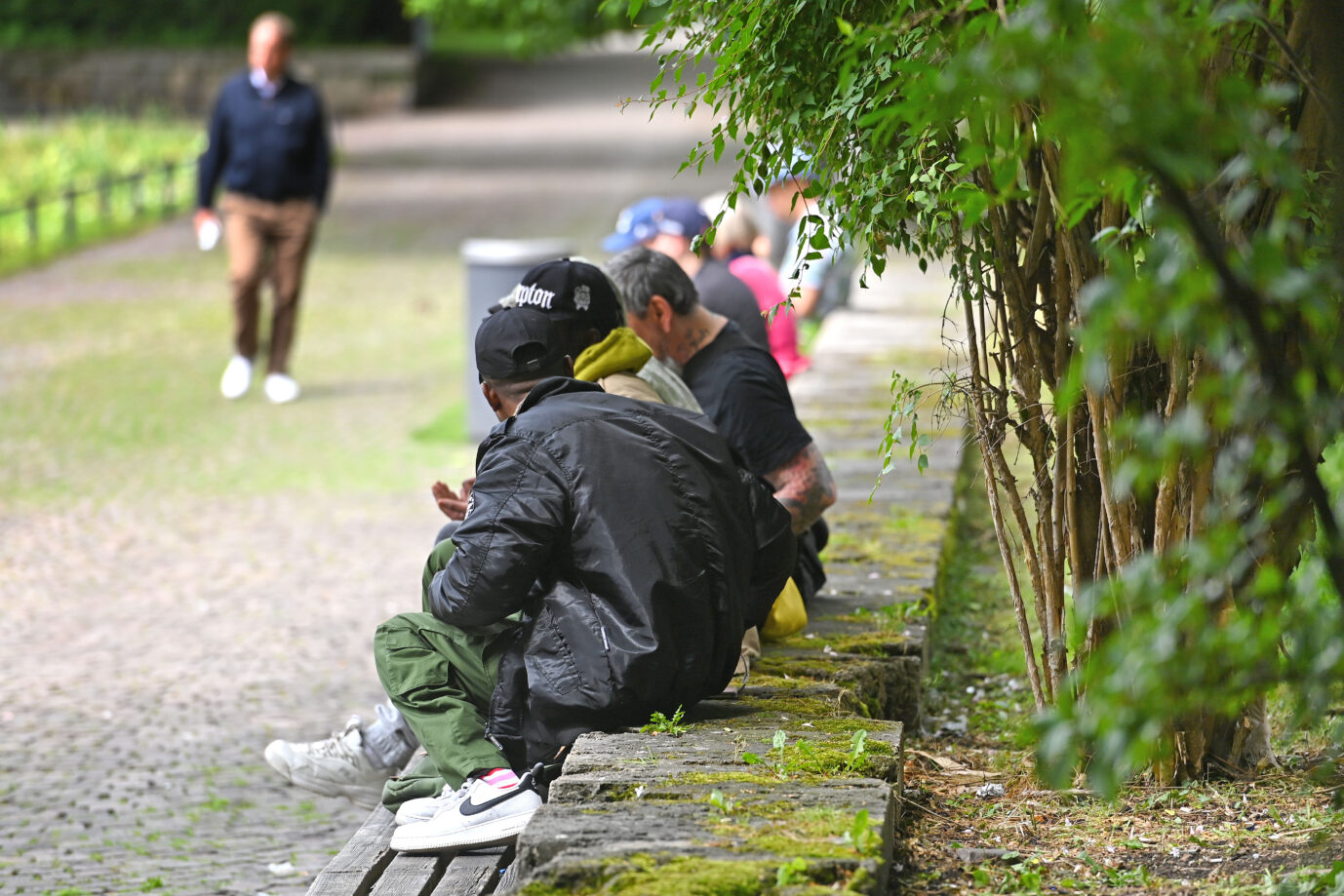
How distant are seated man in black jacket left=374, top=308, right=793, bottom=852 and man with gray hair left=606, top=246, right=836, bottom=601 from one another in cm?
70

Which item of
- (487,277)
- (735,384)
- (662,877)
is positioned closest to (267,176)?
(487,277)

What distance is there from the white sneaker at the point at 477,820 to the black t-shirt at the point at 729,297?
2.83 metres

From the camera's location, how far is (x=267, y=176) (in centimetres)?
1073

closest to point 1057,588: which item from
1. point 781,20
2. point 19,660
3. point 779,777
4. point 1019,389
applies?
point 1019,389

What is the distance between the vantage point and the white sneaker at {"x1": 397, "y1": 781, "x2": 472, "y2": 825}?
3795 mm

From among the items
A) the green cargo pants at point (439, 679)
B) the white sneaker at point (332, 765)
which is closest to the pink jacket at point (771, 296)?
the white sneaker at point (332, 765)

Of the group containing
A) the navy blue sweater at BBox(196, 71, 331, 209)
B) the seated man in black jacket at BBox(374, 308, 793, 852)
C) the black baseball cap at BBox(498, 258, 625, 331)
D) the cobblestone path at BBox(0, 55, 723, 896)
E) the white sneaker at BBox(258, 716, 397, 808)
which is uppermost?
the navy blue sweater at BBox(196, 71, 331, 209)

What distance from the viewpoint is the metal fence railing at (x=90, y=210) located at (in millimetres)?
17547

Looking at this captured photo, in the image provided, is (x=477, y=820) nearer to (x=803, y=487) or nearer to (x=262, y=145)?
(x=803, y=487)

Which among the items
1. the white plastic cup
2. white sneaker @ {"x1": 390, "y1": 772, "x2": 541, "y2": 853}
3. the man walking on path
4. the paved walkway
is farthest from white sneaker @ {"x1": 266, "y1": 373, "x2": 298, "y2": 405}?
white sneaker @ {"x1": 390, "y1": 772, "x2": 541, "y2": 853}

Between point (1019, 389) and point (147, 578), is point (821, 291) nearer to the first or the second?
point (147, 578)

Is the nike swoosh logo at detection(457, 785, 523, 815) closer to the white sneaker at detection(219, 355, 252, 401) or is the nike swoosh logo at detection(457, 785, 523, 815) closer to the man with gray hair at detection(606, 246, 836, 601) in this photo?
the man with gray hair at detection(606, 246, 836, 601)

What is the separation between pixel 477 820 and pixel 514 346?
1.11 m

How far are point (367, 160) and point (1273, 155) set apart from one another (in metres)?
25.3
